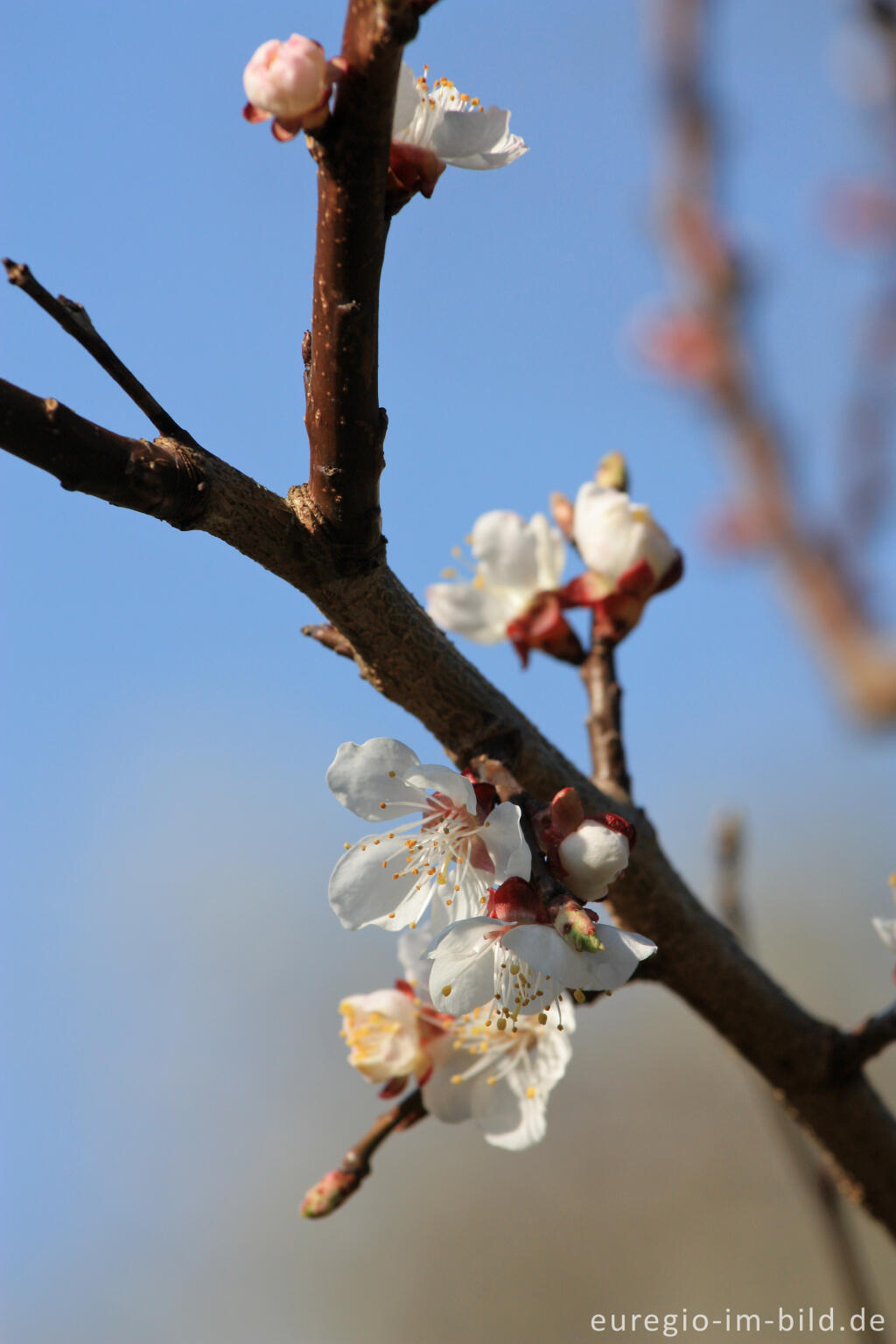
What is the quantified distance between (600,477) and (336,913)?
1.75 ft

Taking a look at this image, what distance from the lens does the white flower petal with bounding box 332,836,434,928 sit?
0.68m

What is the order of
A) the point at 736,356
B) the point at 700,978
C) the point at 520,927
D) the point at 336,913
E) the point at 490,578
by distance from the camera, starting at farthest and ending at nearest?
the point at 736,356
the point at 490,578
the point at 700,978
the point at 336,913
the point at 520,927

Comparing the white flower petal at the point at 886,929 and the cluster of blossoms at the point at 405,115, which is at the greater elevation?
the cluster of blossoms at the point at 405,115

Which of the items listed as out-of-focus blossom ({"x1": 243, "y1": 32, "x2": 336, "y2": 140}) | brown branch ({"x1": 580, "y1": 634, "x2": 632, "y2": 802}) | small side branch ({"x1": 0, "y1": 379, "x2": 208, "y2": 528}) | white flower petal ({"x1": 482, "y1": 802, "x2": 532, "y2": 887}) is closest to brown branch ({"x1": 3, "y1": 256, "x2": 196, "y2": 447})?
small side branch ({"x1": 0, "y1": 379, "x2": 208, "y2": 528})

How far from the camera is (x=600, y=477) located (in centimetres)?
100

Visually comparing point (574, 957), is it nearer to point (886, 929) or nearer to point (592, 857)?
point (592, 857)

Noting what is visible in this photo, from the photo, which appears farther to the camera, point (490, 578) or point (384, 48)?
point (490, 578)

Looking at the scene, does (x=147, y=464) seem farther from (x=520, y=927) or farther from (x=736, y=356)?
(x=736, y=356)

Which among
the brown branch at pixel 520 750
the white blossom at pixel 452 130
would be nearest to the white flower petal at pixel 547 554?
the brown branch at pixel 520 750

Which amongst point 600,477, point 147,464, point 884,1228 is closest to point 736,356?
point 600,477

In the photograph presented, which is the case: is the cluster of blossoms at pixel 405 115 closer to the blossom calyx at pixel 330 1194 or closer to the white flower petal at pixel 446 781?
the white flower petal at pixel 446 781

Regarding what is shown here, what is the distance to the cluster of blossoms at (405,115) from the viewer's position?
46 cm

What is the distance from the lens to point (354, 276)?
1.60ft

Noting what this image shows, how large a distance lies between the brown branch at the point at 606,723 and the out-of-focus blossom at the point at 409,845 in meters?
0.21
